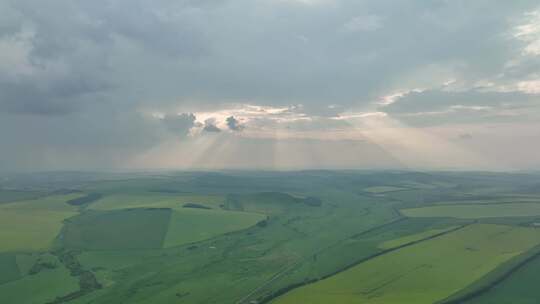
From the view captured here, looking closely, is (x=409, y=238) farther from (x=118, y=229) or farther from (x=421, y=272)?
(x=118, y=229)

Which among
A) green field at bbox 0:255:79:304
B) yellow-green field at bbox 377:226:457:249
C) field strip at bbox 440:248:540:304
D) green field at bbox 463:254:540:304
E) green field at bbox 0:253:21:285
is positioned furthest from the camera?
yellow-green field at bbox 377:226:457:249

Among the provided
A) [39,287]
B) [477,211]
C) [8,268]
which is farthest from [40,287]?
[477,211]

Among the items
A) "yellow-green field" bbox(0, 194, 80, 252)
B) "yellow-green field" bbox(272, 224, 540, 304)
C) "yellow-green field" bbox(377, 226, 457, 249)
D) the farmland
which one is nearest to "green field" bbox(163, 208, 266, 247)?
the farmland

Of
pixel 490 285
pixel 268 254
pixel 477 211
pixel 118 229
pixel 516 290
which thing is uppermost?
pixel 477 211

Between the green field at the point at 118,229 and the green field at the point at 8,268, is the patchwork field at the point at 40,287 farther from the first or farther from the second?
the green field at the point at 118,229

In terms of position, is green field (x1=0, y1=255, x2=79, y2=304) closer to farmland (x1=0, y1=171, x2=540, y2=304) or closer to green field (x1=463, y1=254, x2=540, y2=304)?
farmland (x1=0, y1=171, x2=540, y2=304)
